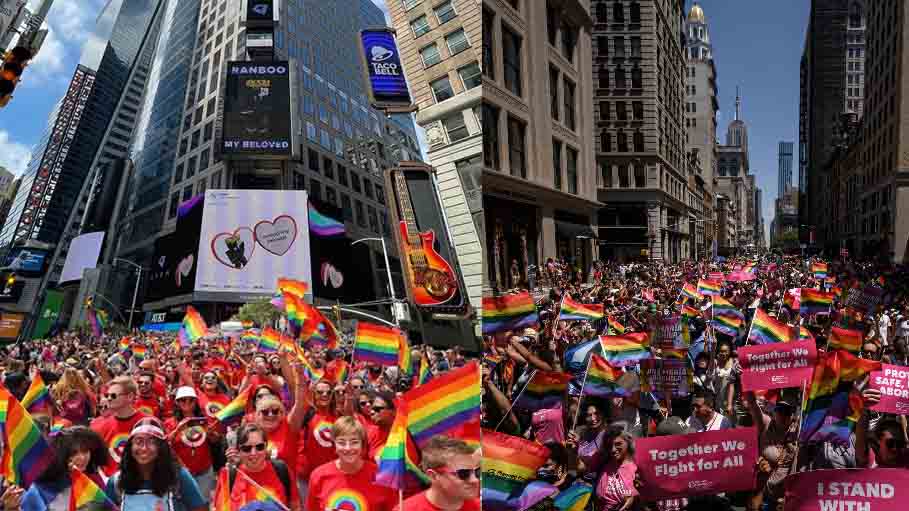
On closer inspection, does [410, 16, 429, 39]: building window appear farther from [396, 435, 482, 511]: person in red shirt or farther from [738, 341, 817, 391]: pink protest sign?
[738, 341, 817, 391]: pink protest sign

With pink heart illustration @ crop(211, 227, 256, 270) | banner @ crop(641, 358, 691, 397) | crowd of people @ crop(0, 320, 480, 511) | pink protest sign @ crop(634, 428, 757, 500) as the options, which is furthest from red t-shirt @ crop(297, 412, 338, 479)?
pink heart illustration @ crop(211, 227, 256, 270)

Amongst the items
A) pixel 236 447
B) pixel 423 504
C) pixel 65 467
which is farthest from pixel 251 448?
pixel 423 504

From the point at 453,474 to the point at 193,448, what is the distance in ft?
12.3

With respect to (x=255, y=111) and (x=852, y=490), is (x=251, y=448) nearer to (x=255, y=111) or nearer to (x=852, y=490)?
(x=852, y=490)

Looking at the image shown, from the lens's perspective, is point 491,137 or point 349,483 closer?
point 491,137

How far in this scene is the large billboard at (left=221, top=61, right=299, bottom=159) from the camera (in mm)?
21828

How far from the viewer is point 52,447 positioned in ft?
14.7

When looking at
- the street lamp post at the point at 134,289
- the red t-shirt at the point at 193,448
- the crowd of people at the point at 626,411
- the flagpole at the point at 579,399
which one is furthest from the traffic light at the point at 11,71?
the flagpole at the point at 579,399

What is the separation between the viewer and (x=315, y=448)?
16.1 ft

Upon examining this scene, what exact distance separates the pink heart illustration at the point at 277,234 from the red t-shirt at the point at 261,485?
19.2 meters

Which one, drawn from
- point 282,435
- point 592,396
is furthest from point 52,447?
point 592,396

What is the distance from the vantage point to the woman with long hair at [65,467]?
4.27m

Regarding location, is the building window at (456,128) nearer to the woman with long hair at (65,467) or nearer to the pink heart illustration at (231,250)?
the woman with long hair at (65,467)

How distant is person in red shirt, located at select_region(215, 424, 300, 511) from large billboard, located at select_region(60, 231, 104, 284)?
33.4 feet
